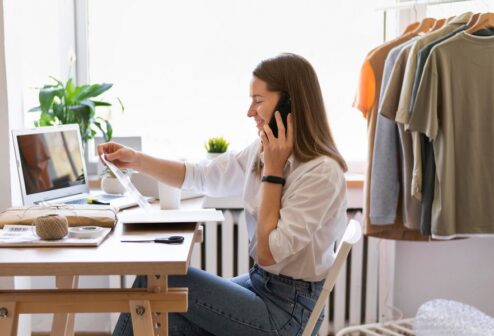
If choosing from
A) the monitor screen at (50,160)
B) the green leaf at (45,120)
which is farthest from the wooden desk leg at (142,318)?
the green leaf at (45,120)

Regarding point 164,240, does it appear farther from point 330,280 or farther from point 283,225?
point 330,280

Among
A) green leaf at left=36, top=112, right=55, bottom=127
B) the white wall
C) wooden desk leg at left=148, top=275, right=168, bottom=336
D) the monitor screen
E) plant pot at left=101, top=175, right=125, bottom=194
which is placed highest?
green leaf at left=36, top=112, right=55, bottom=127

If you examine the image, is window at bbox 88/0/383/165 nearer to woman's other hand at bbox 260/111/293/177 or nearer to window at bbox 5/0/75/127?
window at bbox 5/0/75/127

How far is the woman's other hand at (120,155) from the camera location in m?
2.00

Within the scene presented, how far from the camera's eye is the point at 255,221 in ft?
6.11

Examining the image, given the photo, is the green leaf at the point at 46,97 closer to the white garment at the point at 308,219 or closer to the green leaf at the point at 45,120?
the green leaf at the point at 45,120

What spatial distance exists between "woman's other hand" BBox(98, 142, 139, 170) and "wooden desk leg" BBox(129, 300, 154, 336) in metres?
0.62

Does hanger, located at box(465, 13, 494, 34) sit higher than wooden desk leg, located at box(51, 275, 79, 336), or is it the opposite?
hanger, located at box(465, 13, 494, 34)

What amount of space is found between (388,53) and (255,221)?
0.98m

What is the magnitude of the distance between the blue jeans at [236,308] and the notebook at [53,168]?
493mm

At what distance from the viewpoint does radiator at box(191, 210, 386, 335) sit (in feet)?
9.31

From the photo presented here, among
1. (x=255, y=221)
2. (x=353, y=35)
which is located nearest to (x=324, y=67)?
(x=353, y=35)

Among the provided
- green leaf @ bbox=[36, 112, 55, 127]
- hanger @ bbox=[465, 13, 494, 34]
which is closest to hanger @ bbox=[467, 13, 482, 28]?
hanger @ bbox=[465, 13, 494, 34]

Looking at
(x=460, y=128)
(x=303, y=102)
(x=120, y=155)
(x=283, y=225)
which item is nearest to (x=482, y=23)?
(x=460, y=128)
